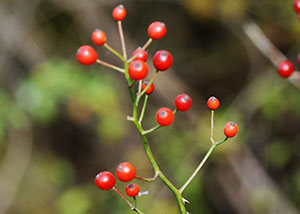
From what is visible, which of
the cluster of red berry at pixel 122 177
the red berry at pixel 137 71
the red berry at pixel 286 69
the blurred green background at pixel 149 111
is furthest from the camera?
the blurred green background at pixel 149 111

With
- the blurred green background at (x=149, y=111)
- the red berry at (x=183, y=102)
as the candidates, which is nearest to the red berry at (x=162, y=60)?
the red berry at (x=183, y=102)

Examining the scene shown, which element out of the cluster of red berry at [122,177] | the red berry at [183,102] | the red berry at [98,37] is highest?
the red berry at [98,37]

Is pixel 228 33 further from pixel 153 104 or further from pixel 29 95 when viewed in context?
pixel 29 95

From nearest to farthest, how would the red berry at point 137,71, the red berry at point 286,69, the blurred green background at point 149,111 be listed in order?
1. the red berry at point 137,71
2. the red berry at point 286,69
3. the blurred green background at point 149,111

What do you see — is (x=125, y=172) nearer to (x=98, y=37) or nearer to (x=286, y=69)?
(x=98, y=37)

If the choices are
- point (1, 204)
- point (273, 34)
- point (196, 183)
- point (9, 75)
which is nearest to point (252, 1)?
point (273, 34)

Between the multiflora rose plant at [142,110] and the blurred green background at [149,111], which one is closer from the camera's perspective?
the multiflora rose plant at [142,110]

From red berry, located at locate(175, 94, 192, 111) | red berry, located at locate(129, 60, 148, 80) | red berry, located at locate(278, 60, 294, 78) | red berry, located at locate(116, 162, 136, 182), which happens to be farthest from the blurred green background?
red berry, located at locate(129, 60, 148, 80)

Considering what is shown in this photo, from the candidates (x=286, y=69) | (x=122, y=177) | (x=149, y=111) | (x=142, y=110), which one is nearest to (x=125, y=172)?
(x=122, y=177)

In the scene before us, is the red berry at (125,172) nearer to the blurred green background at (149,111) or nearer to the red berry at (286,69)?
the red berry at (286,69)
